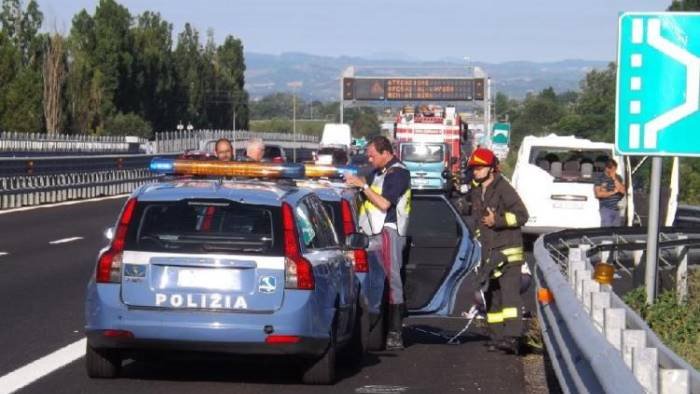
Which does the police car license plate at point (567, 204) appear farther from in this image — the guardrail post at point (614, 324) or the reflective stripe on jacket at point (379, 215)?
the guardrail post at point (614, 324)

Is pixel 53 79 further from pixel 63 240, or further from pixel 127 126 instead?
pixel 63 240

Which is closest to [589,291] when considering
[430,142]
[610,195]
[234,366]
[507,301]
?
[507,301]

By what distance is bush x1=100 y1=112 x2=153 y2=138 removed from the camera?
3580 inches

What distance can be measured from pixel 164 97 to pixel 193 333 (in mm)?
92566

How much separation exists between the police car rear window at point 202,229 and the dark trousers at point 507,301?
2.57 metres

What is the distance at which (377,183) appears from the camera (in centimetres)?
1336

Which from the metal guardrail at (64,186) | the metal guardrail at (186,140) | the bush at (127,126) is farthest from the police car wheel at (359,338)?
the bush at (127,126)

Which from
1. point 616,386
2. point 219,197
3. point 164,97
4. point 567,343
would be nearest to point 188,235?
point 219,197

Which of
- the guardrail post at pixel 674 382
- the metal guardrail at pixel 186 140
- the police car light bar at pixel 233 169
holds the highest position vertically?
the police car light bar at pixel 233 169

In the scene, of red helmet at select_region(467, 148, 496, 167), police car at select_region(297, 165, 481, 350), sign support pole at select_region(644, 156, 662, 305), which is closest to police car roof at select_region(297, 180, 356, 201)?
police car at select_region(297, 165, 481, 350)

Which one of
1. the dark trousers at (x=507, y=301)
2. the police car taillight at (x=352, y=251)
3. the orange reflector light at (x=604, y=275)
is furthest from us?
the dark trousers at (x=507, y=301)

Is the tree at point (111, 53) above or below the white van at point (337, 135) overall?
above

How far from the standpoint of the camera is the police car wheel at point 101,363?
34.2 feet

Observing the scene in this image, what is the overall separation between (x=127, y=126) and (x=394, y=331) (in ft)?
266
